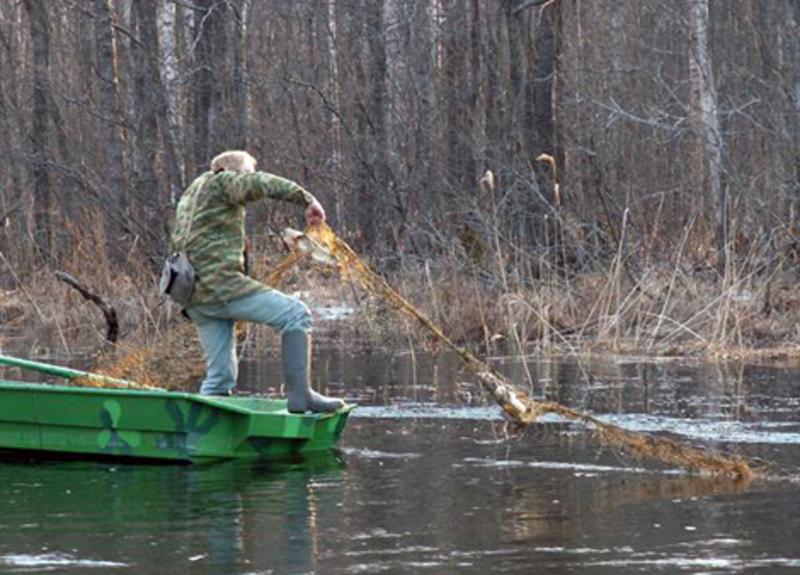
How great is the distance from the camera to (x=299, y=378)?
458 inches

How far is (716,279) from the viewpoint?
19516 millimetres

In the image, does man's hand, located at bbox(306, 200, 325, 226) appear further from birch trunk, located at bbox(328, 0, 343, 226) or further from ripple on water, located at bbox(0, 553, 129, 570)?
birch trunk, located at bbox(328, 0, 343, 226)

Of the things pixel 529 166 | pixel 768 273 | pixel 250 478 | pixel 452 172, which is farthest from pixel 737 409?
pixel 452 172

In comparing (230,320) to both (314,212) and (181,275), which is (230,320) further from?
(314,212)

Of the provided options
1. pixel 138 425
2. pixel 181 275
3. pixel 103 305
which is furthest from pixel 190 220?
pixel 103 305

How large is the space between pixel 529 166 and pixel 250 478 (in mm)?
12811

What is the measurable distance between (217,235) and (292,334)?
757 millimetres

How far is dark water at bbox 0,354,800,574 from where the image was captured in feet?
26.8

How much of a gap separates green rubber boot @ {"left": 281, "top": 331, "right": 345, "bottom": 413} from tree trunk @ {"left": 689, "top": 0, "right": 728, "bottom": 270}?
10318mm

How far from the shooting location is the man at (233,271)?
460 inches

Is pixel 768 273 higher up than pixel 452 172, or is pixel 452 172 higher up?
pixel 452 172

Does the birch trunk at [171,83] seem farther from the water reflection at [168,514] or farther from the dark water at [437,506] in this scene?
the water reflection at [168,514]

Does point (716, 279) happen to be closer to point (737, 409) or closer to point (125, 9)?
point (737, 409)

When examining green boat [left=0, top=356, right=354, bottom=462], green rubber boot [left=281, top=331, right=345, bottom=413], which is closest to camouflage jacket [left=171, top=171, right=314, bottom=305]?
green rubber boot [left=281, top=331, right=345, bottom=413]
